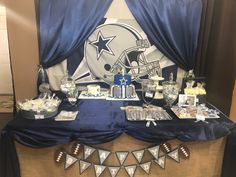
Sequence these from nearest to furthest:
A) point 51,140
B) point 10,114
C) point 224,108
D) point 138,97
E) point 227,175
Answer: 1. point 51,140
2. point 227,175
3. point 138,97
4. point 224,108
5. point 10,114

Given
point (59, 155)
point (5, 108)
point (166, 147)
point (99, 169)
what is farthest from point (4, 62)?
point (166, 147)

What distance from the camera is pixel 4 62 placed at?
250 cm

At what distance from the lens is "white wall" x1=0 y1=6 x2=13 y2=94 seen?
92.5 inches

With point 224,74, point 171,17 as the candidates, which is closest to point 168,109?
point 224,74

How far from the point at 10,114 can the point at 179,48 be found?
6.56ft

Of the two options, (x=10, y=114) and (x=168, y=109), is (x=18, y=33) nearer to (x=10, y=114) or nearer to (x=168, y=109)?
(x=10, y=114)

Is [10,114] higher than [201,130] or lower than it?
lower

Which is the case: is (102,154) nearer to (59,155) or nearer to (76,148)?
(76,148)

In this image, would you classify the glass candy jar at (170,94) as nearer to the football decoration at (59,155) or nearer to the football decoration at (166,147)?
the football decoration at (166,147)

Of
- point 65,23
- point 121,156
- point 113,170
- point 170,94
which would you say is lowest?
point 113,170

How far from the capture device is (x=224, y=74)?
2248 mm

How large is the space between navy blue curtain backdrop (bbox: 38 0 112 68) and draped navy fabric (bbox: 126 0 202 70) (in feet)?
1.18

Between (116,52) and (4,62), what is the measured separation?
119cm

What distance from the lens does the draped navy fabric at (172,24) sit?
227cm
